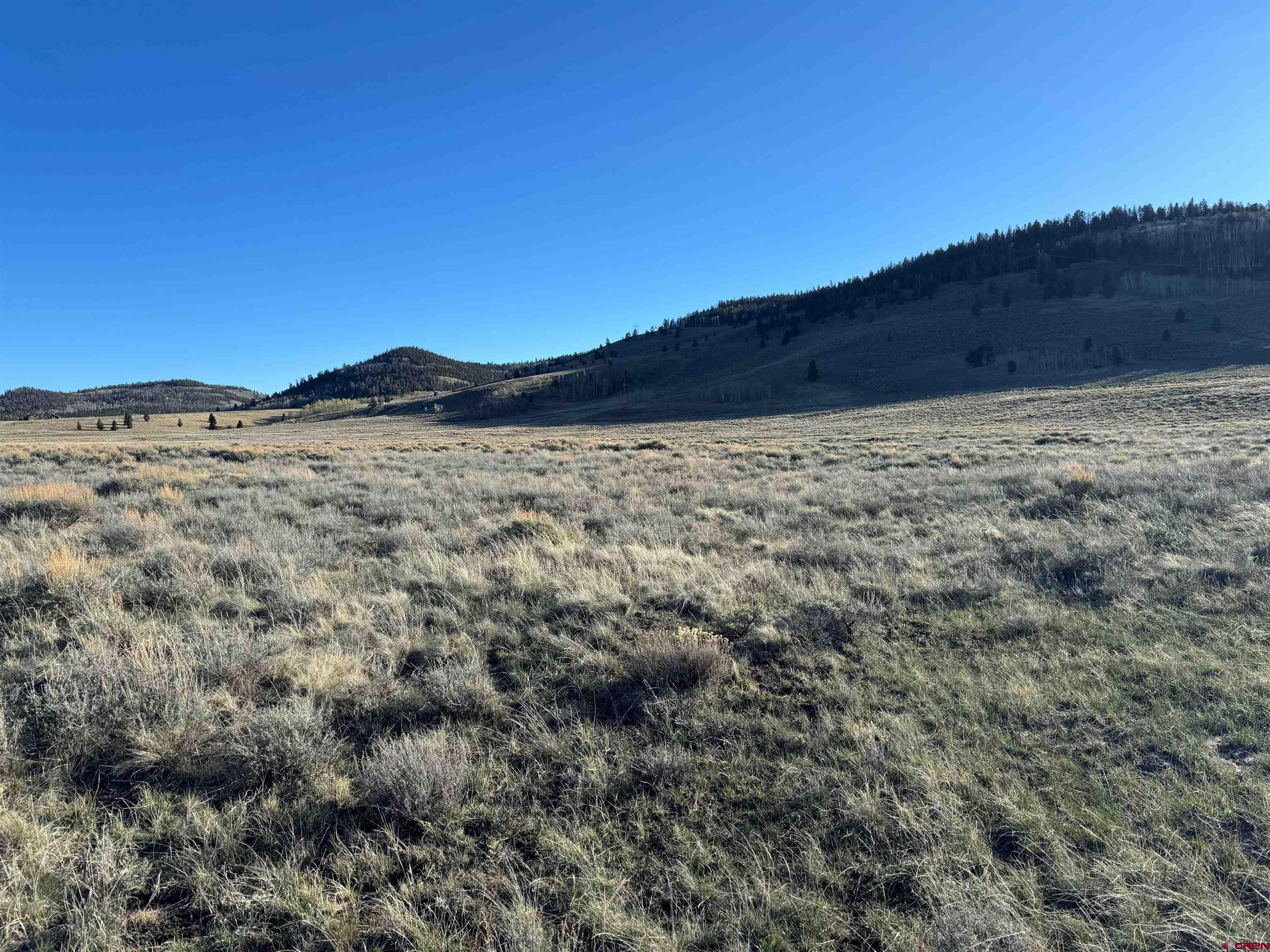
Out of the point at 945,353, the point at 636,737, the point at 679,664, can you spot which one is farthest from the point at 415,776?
the point at 945,353

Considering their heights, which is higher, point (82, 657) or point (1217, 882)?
point (82, 657)

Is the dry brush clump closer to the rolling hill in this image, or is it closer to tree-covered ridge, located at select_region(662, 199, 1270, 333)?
the rolling hill

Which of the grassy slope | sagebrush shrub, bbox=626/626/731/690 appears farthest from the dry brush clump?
the grassy slope

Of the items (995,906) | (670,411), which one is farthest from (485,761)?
(670,411)

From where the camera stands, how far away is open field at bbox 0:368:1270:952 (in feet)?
7.71

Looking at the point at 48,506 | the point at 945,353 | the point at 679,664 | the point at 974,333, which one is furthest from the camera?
the point at 974,333

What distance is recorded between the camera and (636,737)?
3.55 m

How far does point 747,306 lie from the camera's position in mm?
185750

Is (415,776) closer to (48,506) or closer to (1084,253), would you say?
(48,506)

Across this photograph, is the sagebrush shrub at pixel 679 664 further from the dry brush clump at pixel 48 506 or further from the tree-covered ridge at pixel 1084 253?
the tree-covered ridge at pixel 1084 253

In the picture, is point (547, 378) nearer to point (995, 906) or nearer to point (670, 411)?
point (670, 411)

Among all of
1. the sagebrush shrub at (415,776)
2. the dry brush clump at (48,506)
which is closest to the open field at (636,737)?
the sagebrush shrub at (415,776)

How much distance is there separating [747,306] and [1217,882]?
196m

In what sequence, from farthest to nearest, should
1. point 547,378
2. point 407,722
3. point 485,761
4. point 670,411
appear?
1. point 547,378
2. point 670,411
3. point 407,722
4. point 485,761
